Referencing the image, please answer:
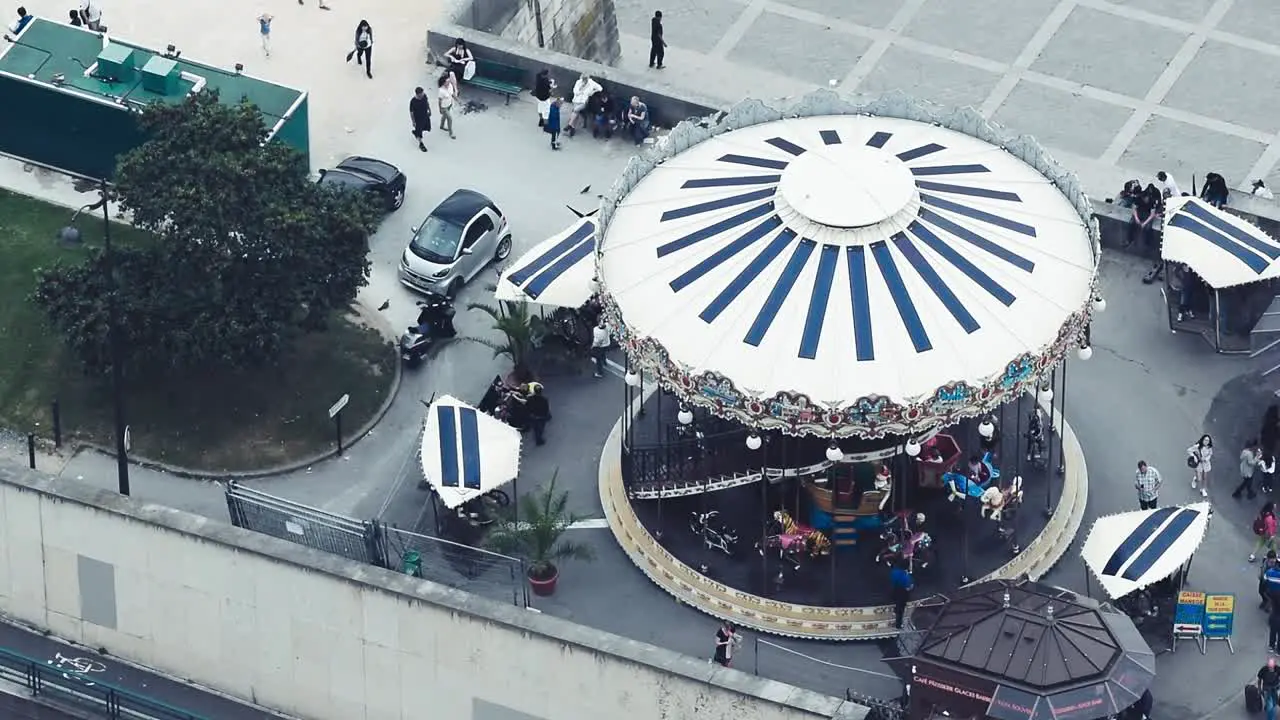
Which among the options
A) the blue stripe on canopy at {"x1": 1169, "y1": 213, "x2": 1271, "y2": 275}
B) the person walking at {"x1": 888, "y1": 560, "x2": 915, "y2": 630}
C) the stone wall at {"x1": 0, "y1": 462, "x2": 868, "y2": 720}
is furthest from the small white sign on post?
the blue stripe on canopy at {"x1": 1169, "y1": 213, "x2": 1271, "y2": 275}

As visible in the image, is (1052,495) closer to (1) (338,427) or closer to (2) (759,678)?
(2) (759,678)

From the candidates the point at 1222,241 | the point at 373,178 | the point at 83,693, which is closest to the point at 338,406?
the point at 83,693

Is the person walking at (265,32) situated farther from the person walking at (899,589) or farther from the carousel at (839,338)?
the person walking at (899,589)

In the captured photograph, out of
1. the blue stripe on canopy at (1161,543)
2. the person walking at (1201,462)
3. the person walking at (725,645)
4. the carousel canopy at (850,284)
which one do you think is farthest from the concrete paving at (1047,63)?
the person walking at (725,645)

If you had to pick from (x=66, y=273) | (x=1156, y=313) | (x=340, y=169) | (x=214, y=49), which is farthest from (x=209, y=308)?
(x=1156, y=313)

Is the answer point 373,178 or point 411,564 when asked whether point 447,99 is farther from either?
point 411,564

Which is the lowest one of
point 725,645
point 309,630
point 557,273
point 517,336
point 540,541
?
point 309,630

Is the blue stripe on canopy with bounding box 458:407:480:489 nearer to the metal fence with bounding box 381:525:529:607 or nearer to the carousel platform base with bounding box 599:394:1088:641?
the metal fence with bounding box 381:525:529:607
